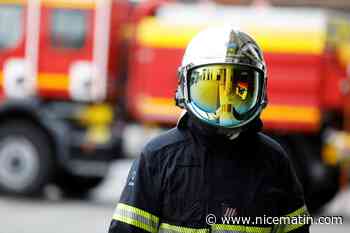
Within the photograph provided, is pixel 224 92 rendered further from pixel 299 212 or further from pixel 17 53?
pixel 17 53

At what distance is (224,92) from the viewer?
9.37ft

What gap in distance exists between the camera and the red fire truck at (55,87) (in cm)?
1061

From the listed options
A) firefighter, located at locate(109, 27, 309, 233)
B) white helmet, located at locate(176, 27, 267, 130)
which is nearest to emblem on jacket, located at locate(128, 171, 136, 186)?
firefighter, located at locate(109, 27, 309, 233)

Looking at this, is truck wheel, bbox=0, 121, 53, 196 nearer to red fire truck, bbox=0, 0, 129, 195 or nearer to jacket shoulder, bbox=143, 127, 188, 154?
red fire truck, bbox=0, 0, 129, 195

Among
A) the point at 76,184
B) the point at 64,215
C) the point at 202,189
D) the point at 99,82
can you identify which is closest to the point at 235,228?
the point at 202,189

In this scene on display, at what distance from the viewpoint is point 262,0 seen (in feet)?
36.0

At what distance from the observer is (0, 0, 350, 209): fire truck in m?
10.2

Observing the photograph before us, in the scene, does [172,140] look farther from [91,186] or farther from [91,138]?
[91,186]

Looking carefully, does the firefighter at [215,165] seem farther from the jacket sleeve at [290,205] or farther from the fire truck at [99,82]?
the fire truck at [99,82]

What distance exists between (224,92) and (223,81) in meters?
0.03

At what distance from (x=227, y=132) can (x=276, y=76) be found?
7304mm

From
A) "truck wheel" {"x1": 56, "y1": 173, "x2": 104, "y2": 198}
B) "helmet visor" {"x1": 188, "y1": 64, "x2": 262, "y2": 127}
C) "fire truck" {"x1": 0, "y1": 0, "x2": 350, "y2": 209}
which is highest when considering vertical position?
"helmet visor" {"x1": 188, "y1": 64, "x2": 262, "y2": 127}

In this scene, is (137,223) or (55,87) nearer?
(137,223)

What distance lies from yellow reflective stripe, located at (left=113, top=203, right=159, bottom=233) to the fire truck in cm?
739
